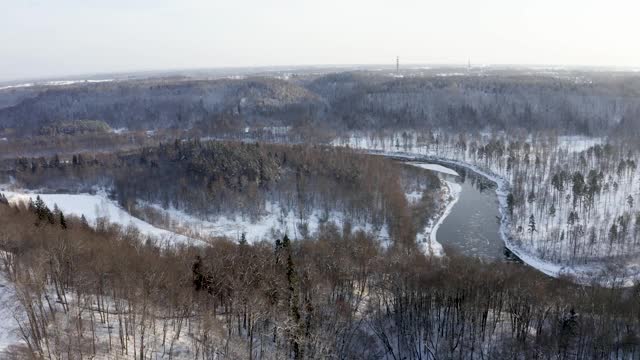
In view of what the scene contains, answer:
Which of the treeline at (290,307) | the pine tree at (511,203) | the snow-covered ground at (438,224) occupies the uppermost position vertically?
the treeline at (290,307)

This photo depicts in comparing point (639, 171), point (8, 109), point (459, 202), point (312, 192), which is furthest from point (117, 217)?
point (8, 109)

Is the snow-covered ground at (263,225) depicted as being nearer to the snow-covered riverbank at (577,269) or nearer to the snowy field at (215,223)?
the snowy field at (215,223)

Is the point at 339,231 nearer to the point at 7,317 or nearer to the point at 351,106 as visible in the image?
the point at 7,317

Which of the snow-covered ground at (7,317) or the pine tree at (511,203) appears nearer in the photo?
the snow-covered ground at (7,317)

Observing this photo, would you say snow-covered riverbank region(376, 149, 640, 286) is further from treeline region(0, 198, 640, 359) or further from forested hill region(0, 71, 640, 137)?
forested hill region(0, 71, 640, 137)

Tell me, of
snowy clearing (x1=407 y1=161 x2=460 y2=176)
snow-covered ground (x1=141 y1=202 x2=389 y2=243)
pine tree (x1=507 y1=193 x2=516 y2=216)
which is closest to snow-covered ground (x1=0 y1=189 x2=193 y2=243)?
snow-covered ground (x1=141 y1=202 x2=389 y2=243)

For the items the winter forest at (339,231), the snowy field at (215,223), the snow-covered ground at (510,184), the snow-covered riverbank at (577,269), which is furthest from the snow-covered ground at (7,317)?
the snow-covered ground at (510,184)

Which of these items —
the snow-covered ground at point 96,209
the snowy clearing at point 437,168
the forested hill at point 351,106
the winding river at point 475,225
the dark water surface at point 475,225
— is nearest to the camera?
the winding river at point 475,225
